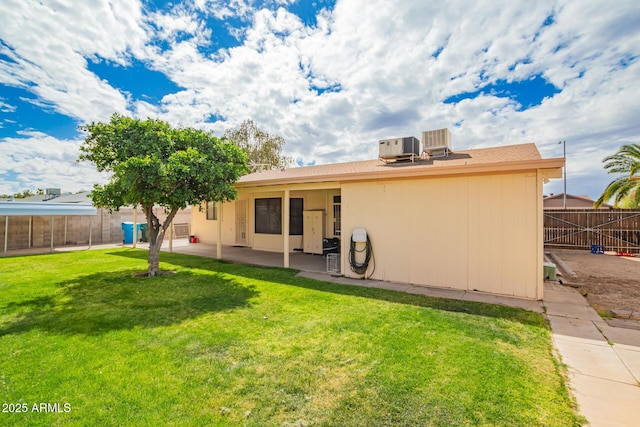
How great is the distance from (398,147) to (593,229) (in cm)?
1110

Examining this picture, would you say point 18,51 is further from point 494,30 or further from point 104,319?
point 494,30

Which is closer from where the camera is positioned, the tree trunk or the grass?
the grass

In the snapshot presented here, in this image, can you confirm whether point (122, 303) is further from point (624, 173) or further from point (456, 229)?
point (624, 173)

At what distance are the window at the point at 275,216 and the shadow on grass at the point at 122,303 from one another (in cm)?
461

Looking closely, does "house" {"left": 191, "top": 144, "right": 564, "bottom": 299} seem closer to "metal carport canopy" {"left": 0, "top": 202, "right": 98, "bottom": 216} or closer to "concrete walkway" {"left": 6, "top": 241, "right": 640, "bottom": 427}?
"concrete walkway" {"left": 6, "top": 241, "right": 640, "bottom": 427}

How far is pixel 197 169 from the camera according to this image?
6.45 metres

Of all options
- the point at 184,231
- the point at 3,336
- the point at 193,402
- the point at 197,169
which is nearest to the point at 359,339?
the point at 193,402

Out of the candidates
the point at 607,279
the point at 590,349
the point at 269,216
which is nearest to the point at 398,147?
the point at 590,349

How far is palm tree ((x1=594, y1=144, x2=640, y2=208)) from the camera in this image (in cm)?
1311

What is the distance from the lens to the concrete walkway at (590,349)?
2379 millimetres

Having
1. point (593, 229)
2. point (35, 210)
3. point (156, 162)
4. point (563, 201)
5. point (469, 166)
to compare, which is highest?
point (563, 201)

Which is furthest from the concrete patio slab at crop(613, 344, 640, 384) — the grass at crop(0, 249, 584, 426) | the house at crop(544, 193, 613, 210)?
the house at crop(544, 193, 613, 210)

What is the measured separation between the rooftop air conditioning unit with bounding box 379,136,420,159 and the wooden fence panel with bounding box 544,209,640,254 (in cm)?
967

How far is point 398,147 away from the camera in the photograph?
8109 millimetres
